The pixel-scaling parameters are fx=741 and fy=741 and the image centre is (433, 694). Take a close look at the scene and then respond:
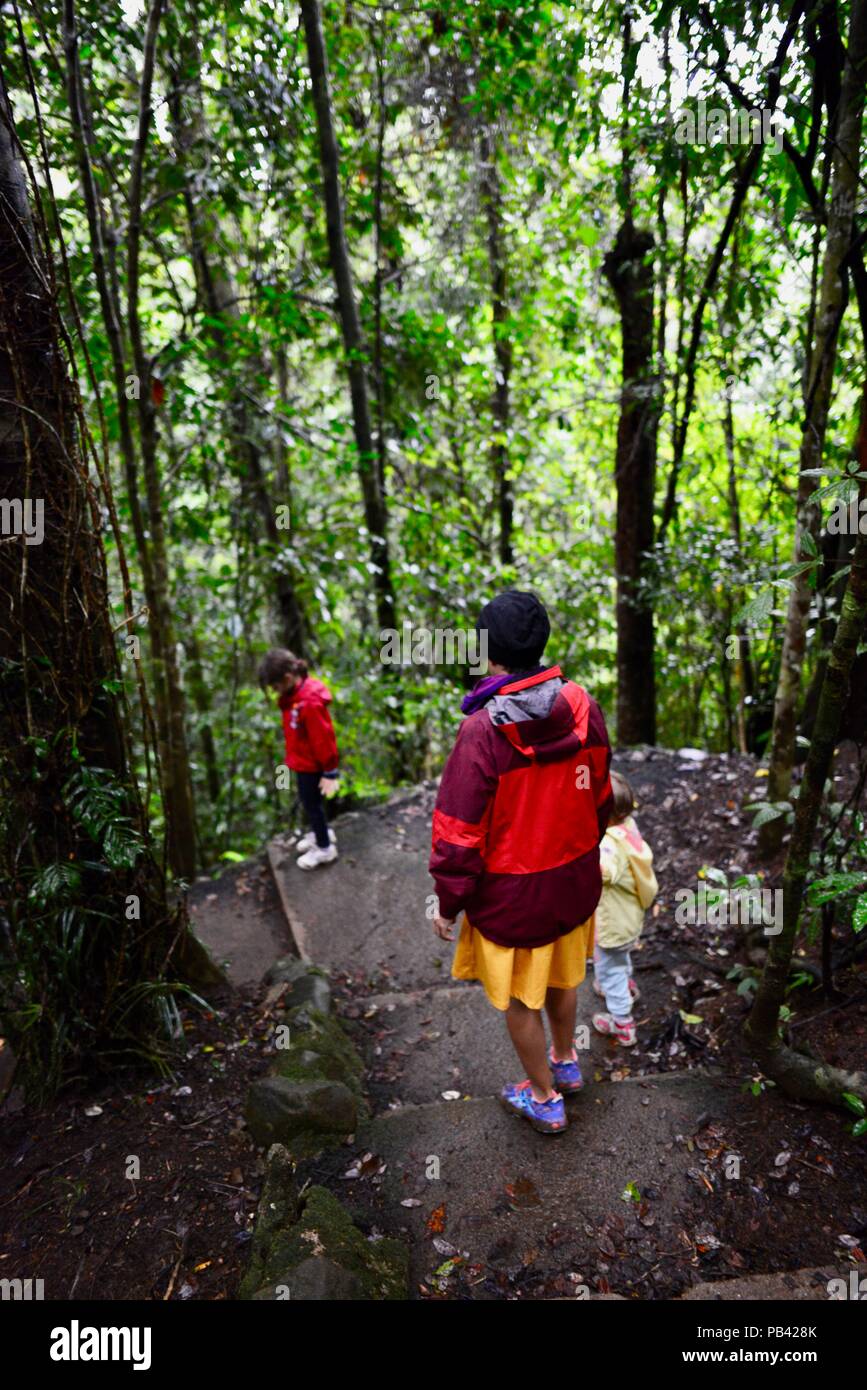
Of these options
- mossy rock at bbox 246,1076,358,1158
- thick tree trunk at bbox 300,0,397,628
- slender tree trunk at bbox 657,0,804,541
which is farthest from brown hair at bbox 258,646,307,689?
slender tree trunk at bbox 657,0,804,541

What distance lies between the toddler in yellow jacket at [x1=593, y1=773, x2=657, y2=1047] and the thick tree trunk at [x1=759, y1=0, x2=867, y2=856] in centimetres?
92

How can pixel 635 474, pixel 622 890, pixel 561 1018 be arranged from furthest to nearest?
pixel 635 474 < pixel 622 890 < pixel 561 1018

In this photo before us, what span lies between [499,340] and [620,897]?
697 centimetres

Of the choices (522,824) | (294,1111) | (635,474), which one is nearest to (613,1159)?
(294,1111)

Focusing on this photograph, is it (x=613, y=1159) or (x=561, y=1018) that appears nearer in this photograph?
(x=613, y=1159)

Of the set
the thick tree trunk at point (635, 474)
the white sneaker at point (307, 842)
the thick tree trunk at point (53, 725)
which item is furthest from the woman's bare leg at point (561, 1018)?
the thick tree trunk at point (635, 474)

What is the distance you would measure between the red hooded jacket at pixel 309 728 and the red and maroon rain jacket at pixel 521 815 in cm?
264

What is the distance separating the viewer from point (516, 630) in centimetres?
228

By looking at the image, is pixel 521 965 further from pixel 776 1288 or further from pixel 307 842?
pixel 307 842

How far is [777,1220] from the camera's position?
7.09ft

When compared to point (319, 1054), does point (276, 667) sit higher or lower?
higher

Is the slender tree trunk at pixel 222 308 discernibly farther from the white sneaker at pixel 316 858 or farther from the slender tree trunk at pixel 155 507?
the white sneaker at pixel 316 858

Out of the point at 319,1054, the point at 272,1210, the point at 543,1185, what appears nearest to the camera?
the point at 272,1210

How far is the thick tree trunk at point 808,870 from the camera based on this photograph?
6.52 feet
